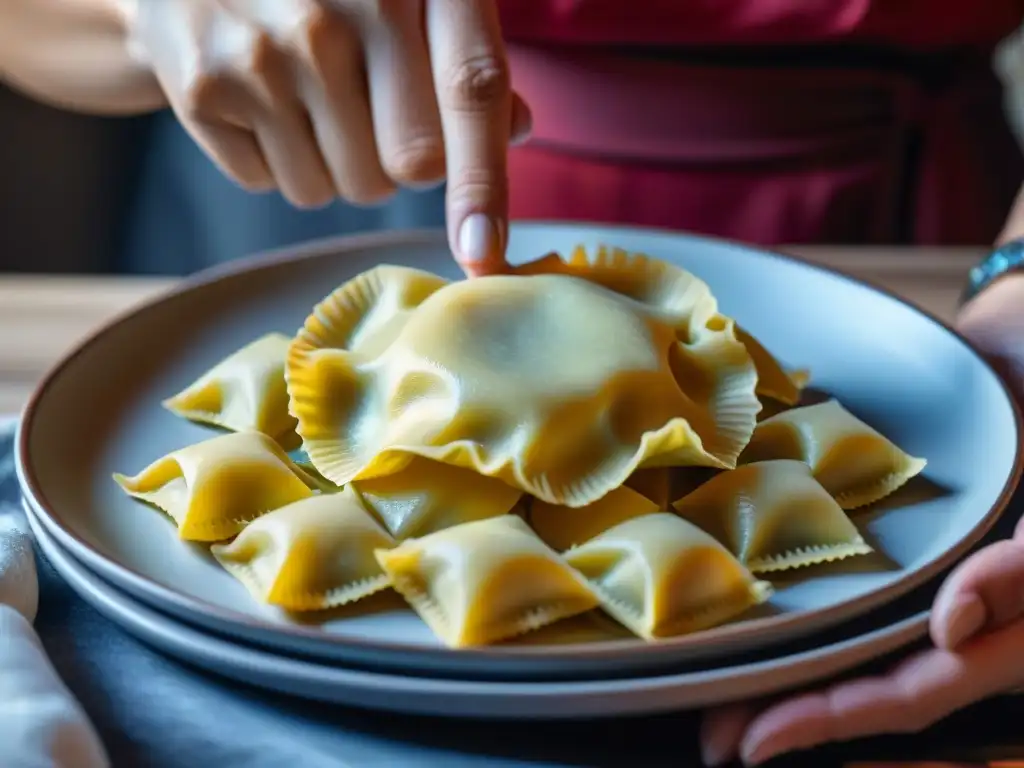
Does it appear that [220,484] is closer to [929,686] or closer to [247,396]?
[247,396]

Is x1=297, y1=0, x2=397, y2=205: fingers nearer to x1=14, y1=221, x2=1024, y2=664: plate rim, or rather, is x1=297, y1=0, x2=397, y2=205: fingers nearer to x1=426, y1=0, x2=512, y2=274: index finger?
x1=426, y1=0, x2=512, y2=274: index finger

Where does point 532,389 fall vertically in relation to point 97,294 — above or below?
above

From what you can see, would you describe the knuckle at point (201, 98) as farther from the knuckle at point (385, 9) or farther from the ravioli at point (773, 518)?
the ravioli at point (773, 518)

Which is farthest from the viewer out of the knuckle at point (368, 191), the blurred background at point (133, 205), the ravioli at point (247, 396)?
the blurred background at point (133, 205)

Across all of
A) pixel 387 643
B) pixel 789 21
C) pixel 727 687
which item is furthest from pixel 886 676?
pixel 789 21

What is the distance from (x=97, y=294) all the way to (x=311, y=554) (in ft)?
2.36

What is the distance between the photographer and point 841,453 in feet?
2.41

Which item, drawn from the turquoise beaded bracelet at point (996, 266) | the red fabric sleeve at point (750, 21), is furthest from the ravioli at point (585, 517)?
the red fabric sleeve at point (750, 21)

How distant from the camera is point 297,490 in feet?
2.35

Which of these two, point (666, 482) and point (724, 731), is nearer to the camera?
point (724, 731)

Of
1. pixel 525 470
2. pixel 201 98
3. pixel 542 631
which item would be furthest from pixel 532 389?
pixel 201 98

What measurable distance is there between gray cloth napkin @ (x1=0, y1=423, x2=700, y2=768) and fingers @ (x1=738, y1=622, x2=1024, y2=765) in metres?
0.04

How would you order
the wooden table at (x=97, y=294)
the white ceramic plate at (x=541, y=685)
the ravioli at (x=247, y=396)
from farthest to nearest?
the wooden table at (x=97, y=294) → the ravioli at (x=247, y=396) → the white ceramic plate at (x=541, y=685)

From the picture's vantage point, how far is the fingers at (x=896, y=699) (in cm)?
55
